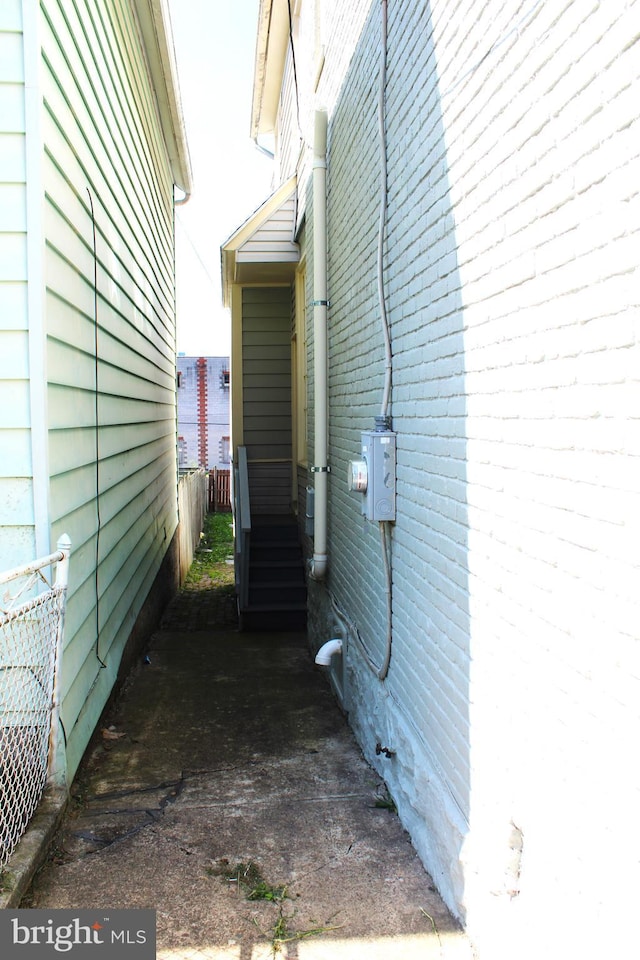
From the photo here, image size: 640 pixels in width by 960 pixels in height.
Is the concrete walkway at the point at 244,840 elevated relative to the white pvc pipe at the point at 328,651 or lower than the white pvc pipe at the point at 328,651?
lower

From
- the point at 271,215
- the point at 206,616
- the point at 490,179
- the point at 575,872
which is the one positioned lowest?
the point at 206,616

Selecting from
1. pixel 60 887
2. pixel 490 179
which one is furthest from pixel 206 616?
pixel 490 179

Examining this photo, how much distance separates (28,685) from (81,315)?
6.32ft

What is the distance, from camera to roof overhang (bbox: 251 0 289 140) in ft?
27.4

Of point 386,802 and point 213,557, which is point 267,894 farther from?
point 213,557

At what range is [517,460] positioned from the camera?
7.26ft

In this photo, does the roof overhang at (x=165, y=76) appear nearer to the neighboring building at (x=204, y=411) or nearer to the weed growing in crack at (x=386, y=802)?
the weed growing in crack at (x=386, y=802)

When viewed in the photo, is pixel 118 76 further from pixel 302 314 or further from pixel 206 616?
pixel 206 616

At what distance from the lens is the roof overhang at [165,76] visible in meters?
6.59

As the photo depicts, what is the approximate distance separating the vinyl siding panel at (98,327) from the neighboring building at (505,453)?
147 cm

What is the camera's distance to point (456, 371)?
109 inches

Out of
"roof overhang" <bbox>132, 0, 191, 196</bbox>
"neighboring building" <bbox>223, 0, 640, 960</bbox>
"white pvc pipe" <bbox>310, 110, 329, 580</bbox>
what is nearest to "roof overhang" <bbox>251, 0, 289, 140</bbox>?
"roof overhang" <bbox>132, 0, 191, 196</bbox>

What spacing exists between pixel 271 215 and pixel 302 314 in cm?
107

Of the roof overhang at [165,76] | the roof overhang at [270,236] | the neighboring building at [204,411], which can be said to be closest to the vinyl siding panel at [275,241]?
the roof overhang at [270,236]
